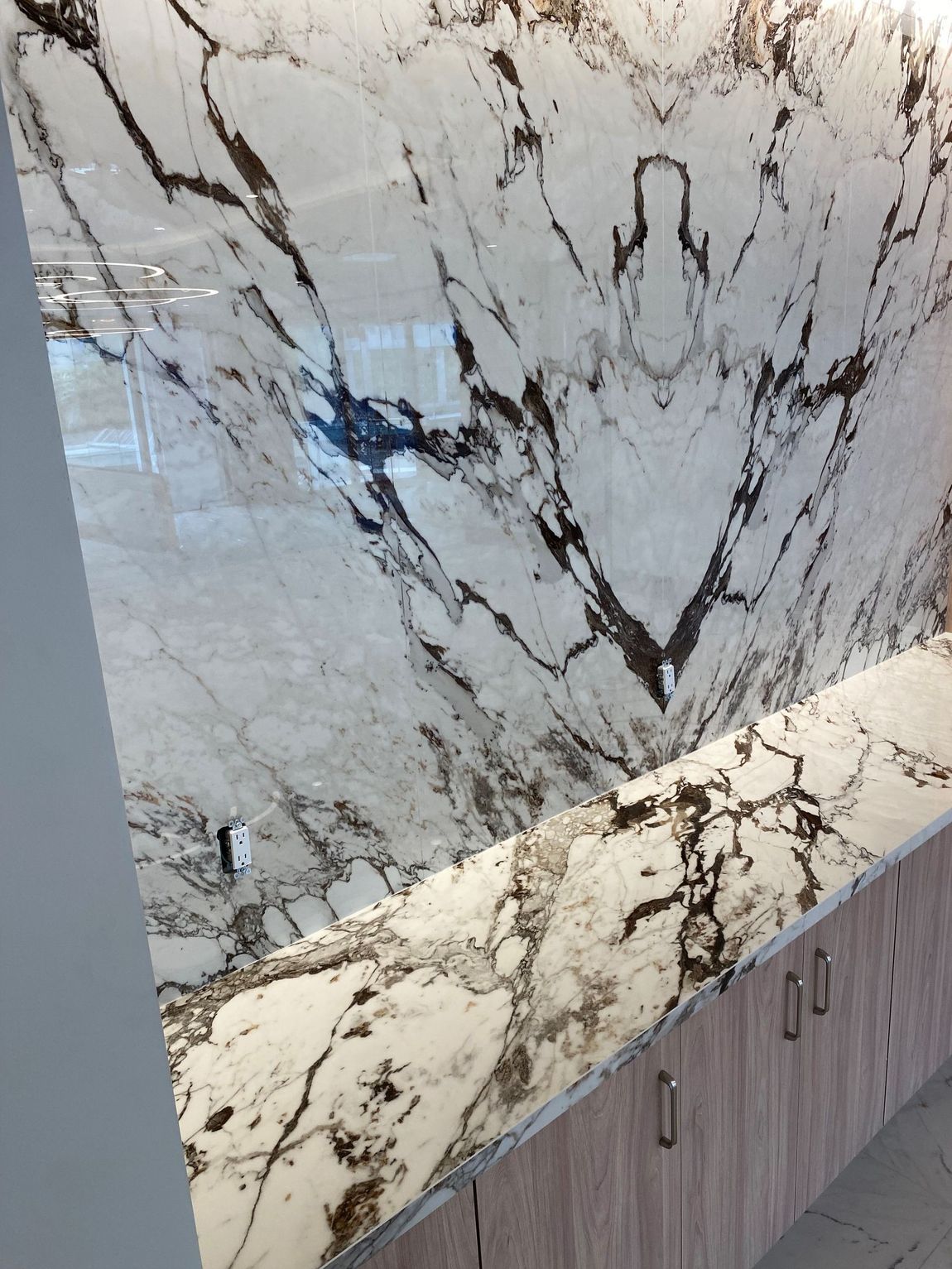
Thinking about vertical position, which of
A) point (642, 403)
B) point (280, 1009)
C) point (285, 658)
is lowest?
point (280, 1009)

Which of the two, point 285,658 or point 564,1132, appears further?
point 285,658

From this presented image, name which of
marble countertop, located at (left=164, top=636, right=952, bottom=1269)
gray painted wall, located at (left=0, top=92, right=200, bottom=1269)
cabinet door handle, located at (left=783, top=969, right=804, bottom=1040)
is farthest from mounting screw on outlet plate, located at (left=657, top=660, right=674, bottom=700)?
gray painted wall, located at (left=0, top=92, right=200, bottom=1269)

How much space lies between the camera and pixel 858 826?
199cm

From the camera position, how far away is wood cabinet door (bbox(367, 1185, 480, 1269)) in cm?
118

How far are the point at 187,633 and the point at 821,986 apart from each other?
129 centimetres

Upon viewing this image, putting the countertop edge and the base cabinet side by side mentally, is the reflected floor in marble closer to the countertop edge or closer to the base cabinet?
the base cabinet

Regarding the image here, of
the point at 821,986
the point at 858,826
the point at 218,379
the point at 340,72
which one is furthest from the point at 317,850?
the point at 340,72

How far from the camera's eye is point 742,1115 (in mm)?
1669

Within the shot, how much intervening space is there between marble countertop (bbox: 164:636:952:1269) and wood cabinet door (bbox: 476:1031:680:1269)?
7 centimetres

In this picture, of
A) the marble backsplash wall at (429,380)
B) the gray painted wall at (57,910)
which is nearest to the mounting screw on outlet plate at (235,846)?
the marble backsplash wall at (429,380)

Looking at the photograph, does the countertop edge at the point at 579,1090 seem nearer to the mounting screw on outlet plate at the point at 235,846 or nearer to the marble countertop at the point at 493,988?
the marble countertop at the point at 493,988

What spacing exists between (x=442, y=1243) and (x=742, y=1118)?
26.0 inches

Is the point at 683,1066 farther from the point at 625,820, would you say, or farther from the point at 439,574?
the point at 439,574

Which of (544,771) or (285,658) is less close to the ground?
(285,658)
